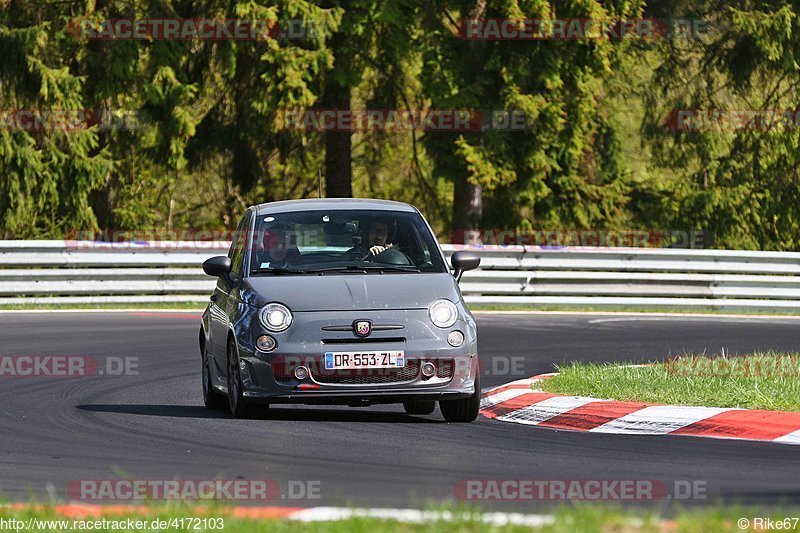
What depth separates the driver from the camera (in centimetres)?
1155

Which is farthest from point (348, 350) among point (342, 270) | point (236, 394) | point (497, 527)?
point (497, 527)

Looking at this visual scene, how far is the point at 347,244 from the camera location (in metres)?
11.6

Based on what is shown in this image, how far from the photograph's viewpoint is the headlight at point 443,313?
1066 centimetres

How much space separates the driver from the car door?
905 mm

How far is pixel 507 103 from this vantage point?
30.0m

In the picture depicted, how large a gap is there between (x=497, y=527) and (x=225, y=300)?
5.91 meters

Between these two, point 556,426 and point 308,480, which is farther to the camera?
point 556,426

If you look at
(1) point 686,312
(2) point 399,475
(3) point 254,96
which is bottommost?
(1) point 686,312

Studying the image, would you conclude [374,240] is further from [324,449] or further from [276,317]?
[324,449]

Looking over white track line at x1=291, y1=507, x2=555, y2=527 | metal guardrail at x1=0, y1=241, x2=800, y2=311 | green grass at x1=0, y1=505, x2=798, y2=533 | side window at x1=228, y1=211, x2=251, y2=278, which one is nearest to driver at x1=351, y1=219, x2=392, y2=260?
side window at x1=228, y1=211, x2=251, y2=278

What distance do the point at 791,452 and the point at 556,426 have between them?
2.12 metres

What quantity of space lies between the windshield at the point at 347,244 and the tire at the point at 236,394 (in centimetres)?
66

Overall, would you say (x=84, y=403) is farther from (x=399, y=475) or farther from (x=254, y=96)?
(x=254, y=96)

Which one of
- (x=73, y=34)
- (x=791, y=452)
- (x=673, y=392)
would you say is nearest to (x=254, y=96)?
(x=73, y=34)
